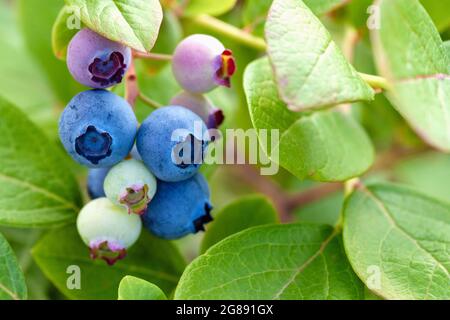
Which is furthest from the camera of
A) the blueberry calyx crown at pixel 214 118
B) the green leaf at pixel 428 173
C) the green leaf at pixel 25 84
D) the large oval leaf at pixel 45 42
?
the green leaf at pixel 428 173

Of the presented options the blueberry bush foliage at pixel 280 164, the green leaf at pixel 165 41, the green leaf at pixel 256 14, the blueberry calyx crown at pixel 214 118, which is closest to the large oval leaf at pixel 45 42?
the blueberry bush foliage at pixel 280 164

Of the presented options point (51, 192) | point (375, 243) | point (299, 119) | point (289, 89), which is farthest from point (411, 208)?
point (51, 192)

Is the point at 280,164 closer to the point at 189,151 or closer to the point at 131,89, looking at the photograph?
the point at 189,151

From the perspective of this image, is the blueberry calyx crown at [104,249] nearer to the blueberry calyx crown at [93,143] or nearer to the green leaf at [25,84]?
the blueberry calyx crown at [93,143]

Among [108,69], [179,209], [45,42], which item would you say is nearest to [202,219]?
[179,209]

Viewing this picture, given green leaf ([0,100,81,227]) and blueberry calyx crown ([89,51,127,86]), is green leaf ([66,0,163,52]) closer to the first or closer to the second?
blueberry calyx crown ([89,51,127,86])

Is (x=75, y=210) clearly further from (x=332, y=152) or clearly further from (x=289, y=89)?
(x=289, y=89)

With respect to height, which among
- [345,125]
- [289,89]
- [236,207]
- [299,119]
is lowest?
[236,207]
